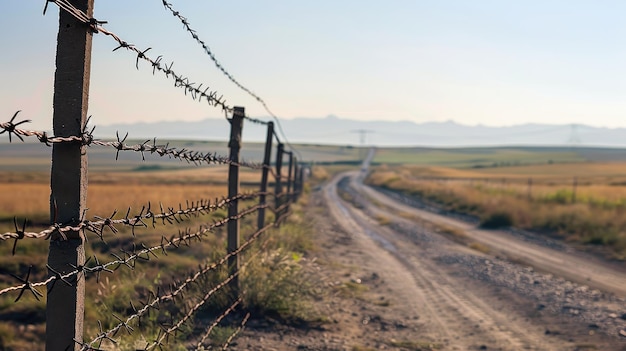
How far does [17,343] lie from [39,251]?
687 centimetres

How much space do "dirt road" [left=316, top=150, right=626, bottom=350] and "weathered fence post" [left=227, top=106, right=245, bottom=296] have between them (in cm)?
212

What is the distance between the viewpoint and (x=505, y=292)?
10.8 meters

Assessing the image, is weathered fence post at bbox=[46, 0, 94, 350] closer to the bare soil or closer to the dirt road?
the bare soil

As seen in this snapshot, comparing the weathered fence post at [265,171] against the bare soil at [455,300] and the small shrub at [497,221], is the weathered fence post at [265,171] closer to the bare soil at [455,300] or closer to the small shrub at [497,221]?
the bare soil at [455,300]

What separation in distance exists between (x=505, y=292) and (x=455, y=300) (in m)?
1.16

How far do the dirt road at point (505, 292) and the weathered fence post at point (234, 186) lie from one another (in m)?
2.12

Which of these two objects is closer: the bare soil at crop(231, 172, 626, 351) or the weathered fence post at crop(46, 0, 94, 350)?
the weathered fence post at crop(46, 0, 94, 350)

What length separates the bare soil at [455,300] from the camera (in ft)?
24.7

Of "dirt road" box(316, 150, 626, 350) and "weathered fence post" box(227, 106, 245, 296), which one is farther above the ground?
"weathered fence post" box(227, 106, 245, 296)

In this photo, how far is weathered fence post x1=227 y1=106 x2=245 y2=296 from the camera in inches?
275

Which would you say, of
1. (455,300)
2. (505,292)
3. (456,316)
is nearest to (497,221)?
(505,292)

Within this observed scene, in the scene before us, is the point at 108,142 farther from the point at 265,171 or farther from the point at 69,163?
the point at 265,171

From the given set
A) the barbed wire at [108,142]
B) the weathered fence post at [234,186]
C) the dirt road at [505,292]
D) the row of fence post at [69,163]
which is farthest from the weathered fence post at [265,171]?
the row of fence post at [69,163]

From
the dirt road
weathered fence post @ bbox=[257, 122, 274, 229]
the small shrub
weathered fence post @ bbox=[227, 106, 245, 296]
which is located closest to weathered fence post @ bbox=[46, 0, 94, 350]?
weathered fence post @ bbox=[227, 106, 245, 296]
